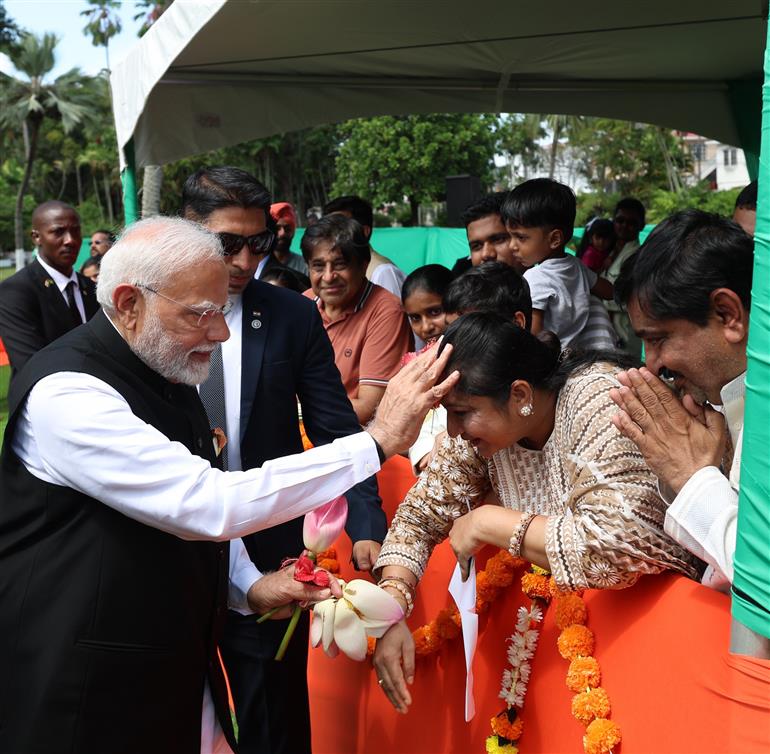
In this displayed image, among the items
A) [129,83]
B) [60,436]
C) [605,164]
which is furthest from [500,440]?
[605,164]

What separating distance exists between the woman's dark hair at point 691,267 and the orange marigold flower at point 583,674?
0.85 m

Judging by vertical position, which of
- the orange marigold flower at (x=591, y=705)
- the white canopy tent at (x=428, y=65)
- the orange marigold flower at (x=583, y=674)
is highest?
the white canopy tent at (x=428, y=65)

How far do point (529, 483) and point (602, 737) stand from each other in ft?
2.53

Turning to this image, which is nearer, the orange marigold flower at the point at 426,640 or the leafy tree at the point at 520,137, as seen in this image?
the orange marigold flower at the point at 426,640

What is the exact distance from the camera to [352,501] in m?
3.25

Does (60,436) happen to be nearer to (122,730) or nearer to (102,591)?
(102,591)

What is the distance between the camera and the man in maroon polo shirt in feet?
14.9

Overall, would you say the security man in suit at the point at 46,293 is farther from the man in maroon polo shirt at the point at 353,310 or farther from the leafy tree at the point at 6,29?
the leafy tree at the point at 6,29

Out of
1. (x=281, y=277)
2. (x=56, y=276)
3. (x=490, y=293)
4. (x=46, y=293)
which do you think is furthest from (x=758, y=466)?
(x=56, y=276)

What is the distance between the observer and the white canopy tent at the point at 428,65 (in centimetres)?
539

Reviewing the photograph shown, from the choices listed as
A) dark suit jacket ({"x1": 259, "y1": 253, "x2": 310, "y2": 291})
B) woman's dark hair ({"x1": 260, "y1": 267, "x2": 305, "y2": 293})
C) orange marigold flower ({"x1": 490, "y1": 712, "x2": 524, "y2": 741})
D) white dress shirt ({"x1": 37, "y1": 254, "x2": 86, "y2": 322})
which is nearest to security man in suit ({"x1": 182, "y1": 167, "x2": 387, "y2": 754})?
orange marigold flower ({"x1": 490, "y1": 712, "x2": 524, "y2": 741})

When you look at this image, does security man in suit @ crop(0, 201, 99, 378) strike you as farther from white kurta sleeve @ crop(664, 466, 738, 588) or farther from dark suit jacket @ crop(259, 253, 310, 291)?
white kurta sleeve @ crop(664, 466, 738, 588)

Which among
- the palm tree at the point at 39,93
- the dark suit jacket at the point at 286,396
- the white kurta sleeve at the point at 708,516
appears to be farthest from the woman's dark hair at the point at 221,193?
the palm tree at the point at 39,93

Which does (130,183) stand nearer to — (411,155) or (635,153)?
(411,155)
